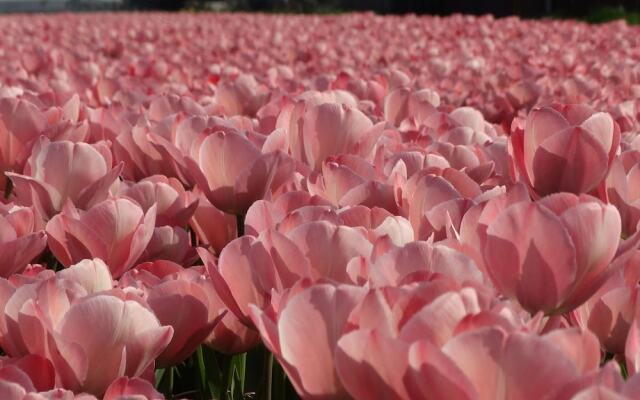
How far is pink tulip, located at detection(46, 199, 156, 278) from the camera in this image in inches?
59.1

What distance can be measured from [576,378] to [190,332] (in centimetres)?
54

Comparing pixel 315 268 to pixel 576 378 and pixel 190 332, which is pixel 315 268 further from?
pixel 576 378

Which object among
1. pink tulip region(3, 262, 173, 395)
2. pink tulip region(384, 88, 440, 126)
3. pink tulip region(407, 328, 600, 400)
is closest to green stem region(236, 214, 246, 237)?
pink tulip region(3, 262, 173, 395)

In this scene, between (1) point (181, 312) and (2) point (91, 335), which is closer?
(2) point (91, 335)

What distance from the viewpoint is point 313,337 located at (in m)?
0.96

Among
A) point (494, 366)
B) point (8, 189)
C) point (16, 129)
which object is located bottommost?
point (8, 189)

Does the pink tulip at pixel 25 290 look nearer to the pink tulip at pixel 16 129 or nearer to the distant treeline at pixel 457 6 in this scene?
the pink tulip at pixel 16 129

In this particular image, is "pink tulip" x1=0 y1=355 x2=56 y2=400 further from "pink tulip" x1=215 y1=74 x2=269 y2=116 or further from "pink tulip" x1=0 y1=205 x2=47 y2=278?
"pink tulip" x1=215 y1=74 x2=269 y2=116

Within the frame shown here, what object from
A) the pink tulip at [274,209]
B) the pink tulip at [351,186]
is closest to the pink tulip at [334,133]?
the pink tulip at [351,186]

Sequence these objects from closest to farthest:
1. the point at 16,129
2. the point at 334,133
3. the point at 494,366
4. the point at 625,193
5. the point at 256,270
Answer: the point at 494,366 < the point at 256,270 < the point at 625,193 < the point at 334,133 < the point at 16,129

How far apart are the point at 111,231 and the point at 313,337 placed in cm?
63

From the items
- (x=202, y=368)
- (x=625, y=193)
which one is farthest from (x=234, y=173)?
(x=625, y=193)

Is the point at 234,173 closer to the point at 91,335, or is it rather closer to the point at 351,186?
the point at 351,186

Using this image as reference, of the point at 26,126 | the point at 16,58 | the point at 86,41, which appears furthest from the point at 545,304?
the point at 86,41
